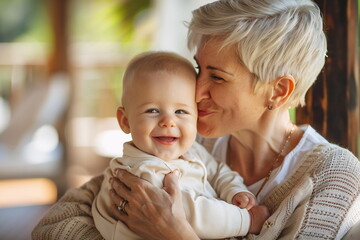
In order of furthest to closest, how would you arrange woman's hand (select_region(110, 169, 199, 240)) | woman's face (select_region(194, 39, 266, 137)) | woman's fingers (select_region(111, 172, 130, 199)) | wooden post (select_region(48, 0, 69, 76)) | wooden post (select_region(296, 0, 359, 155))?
wooden post (select_region(48, 0, 69, 76)), wooden post (select_region(296, 0, 359, 155)), woman's face (select_region(194, 39, 266, 137)), woman's fingers (select_region(111, 172, 130, 199)), woman's hand (select_region(110, 169, 199, 240))

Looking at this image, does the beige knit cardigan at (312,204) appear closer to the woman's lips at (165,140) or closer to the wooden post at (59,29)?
the woman's lips at (165,140)

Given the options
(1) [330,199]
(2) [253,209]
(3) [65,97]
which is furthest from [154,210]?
(3) [65,97]

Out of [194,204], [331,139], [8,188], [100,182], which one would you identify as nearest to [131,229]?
[194,204]

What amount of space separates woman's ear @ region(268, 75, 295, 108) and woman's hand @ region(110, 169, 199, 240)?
484mm

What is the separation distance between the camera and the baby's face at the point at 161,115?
164 cm

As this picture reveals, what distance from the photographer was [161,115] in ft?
5.41

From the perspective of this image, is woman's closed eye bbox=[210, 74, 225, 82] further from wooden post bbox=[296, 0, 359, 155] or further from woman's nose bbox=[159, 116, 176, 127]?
wooden post bbox=[296, 0, 359, 155]

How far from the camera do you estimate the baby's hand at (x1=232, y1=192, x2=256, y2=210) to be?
65.1 inches

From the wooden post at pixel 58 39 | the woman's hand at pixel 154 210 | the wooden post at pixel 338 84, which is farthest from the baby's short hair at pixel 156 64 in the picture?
the wooden post at pixel 58 39

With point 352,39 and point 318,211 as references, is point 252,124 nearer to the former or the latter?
point 318,211

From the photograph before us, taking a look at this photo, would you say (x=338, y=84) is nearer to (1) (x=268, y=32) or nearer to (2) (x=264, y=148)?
A: (2) (x=264, y=148)

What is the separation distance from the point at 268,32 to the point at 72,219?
96 cm

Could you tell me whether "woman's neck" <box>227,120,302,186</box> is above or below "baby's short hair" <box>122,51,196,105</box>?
below

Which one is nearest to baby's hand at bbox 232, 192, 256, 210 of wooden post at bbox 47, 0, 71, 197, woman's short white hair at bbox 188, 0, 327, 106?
woman's short white hair at bbox 188, 0, 327, 106
